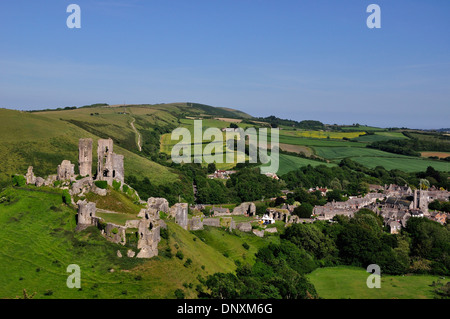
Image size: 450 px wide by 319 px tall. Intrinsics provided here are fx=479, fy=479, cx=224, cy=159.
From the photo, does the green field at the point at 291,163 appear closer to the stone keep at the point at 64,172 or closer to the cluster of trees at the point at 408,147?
the cluster of trees at the point at 408,147

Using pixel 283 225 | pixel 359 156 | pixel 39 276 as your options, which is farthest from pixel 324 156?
pixel 39 276

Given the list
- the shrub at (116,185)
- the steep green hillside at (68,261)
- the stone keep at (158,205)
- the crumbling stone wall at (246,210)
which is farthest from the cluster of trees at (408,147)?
the steep green hillside at (68,261)

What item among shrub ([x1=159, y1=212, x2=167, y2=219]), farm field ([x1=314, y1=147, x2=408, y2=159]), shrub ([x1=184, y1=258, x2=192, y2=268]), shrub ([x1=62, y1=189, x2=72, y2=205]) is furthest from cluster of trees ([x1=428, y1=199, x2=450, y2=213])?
shrub ([x1=62, y1=189, x2=72, y2=205])

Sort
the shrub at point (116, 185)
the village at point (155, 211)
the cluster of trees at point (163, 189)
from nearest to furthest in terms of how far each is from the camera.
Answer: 1. the village at point (155, 211)
2. the shrub at point (116, 185)
3. the cluster of trees at point (163, 189)

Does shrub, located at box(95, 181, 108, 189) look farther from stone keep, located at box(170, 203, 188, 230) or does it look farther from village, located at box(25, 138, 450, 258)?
stone keep, located at box(170, 203, 188, 230)

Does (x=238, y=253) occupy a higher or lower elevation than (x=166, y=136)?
lower

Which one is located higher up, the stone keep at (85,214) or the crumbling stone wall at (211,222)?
the stone keep at (85,214)
